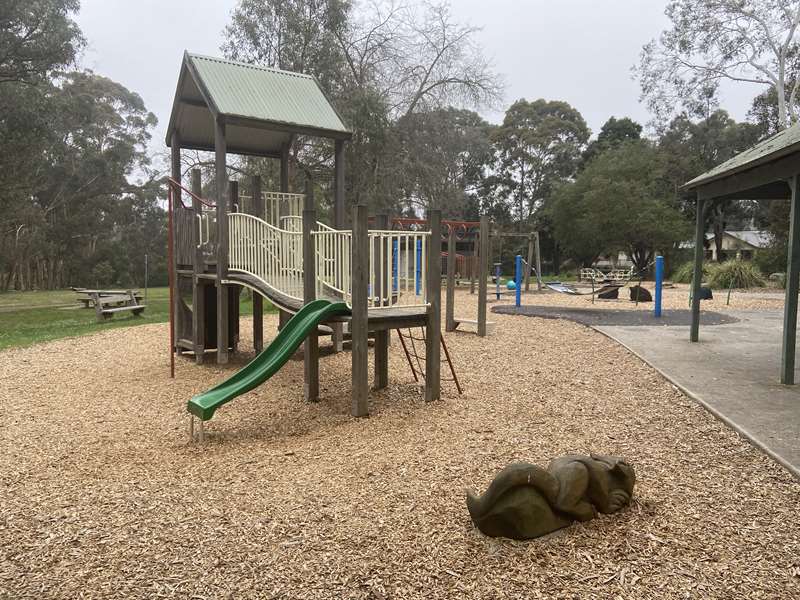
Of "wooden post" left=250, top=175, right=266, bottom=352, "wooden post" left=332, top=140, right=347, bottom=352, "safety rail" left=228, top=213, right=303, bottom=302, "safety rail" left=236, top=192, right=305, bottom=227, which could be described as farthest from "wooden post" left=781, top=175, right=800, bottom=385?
"safety rail" left=236, top=192, right=305, bottom=227

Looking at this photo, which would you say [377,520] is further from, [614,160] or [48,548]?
[614,160]

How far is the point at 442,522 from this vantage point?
3.20 meters

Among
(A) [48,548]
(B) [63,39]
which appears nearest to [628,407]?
(A) [48,548]

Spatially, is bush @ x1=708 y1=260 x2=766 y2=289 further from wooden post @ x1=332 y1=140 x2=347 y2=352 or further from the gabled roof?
the gabled roof

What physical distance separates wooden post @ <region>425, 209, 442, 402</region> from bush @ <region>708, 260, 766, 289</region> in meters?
19.1

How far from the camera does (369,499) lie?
3.52m

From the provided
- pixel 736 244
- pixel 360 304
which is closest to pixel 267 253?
pixel 360 304

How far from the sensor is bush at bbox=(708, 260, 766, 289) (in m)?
21.6

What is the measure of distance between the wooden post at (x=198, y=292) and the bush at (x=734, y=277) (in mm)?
19131

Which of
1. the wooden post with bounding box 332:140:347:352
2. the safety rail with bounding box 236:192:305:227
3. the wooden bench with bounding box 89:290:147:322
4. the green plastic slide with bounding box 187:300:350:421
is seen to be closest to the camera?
the green plastic slide with bounding box 187:300:350:421

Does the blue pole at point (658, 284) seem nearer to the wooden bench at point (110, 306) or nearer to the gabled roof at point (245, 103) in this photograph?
the gabled roof at point (245, 103)

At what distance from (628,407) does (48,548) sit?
15.0 ft

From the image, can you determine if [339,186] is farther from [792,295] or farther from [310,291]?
[792,295]

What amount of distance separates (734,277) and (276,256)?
20.1 metres
